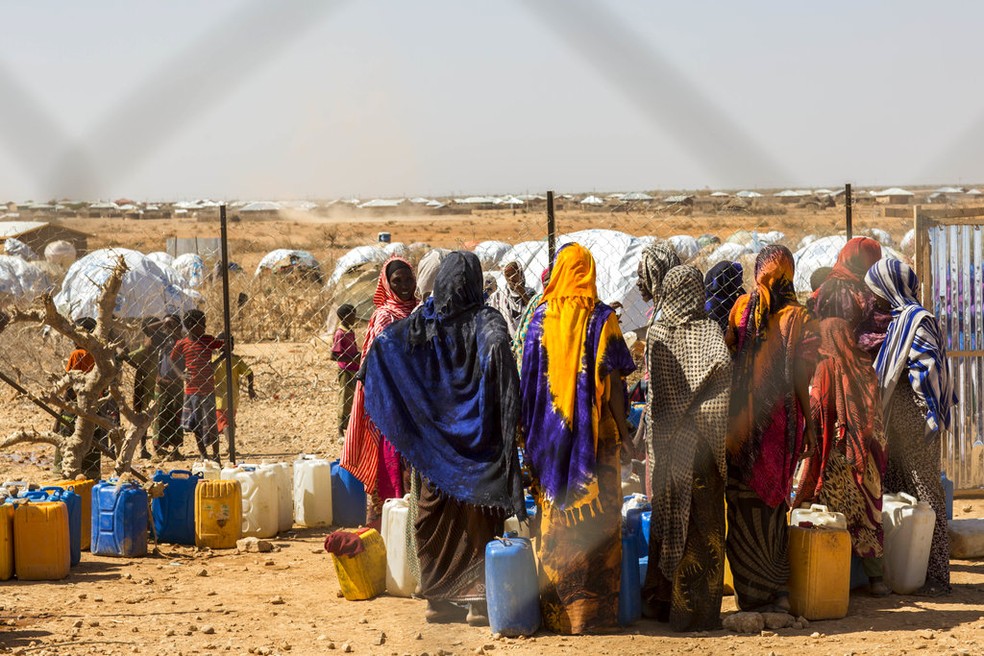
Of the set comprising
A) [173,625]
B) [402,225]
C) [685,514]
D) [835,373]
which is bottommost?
[173,625]

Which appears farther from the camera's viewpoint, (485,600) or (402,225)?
(402,225)

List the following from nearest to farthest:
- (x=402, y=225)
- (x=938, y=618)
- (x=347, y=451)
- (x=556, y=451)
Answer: (x=556, y=451) < (x=938, y=618) < (x=347, y=451) < (x=402, y=225)

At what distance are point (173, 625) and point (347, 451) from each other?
131cm

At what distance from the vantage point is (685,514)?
4.62 metres

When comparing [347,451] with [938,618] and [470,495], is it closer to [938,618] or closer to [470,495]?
[470,495]

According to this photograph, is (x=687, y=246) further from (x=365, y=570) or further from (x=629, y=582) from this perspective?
(x=629, y=582)

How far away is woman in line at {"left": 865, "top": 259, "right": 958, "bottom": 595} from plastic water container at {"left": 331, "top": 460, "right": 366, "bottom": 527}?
10.6ft

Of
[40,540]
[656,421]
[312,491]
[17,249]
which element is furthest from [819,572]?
[17,249]

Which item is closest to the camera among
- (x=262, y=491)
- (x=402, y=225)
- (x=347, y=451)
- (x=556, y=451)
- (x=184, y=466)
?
(x=556, y=451)

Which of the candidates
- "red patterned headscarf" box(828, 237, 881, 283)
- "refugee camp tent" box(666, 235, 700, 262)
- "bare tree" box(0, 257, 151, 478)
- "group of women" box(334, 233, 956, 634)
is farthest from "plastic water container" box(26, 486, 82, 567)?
"refugee camp tent" box(666, 235, 700, 262)

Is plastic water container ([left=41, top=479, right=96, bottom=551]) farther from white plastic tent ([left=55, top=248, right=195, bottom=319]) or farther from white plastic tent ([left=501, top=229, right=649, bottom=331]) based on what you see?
white plastic tent ([left=55, top=248, right=195, bottom=319])

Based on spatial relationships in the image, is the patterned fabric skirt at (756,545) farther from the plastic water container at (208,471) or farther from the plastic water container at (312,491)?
the plastic water container at (208,471)

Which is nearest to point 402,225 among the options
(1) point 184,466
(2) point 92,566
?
(1) point 184,466

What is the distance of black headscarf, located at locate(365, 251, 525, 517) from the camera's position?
473 cm
